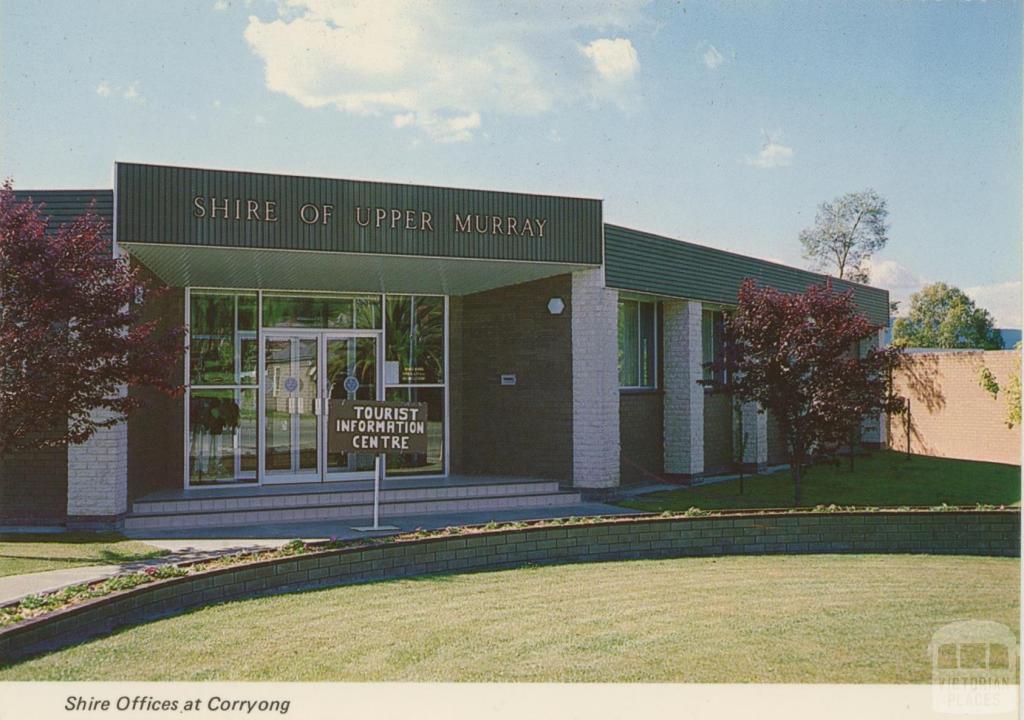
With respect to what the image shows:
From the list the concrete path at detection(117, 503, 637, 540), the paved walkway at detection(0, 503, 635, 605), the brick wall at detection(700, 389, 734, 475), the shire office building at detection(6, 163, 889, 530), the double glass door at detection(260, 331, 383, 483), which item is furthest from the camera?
the brick wall at detection(700, 389, 734, 475)

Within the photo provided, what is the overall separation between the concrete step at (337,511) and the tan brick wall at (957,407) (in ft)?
39.3

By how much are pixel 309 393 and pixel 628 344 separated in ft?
17.8

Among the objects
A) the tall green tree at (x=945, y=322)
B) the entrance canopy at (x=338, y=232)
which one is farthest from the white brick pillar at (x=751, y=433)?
the tall green tree at (x=945, y=322)

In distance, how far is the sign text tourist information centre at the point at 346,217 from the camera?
11188mm

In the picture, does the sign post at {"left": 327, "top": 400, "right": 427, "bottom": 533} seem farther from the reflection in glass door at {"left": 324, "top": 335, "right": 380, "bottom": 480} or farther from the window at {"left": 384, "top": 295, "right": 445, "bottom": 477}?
the window at {"left": 384, "top": 295, "right": 445, "bottom": 477}

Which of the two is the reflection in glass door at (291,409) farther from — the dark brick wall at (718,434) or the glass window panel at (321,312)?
the dark brick wall at (718,434)

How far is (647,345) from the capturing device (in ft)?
53.3

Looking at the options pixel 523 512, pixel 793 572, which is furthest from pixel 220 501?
pixel 793 572

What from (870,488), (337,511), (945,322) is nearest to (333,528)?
(337,511)

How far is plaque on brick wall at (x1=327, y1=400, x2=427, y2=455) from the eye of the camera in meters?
10.5

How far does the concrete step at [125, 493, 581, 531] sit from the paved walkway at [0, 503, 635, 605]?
0.66 feet

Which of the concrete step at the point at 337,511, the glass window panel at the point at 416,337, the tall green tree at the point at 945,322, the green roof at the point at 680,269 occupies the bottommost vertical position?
the concrete step at the point at 337,511

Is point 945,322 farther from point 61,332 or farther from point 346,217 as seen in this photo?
point 61,332

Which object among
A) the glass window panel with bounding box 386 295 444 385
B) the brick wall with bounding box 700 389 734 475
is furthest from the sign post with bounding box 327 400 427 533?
the brick wall with bounding box 700 389 734 475
